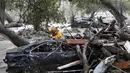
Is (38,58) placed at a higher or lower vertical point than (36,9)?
lower

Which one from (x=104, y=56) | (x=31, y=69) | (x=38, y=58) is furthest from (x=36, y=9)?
(x=104, y=56)

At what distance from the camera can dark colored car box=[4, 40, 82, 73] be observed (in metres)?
11.4

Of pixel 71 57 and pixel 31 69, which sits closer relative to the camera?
pixel 31 69

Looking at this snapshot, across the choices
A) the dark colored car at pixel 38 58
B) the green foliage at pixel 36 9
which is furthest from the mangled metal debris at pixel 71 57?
the green foliage at pixel 36 9

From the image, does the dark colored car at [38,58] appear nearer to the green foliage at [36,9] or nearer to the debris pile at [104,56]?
the debris pile at [104,56]

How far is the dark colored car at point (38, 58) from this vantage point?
11.4 meters

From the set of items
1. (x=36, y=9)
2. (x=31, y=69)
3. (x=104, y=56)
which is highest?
(x=36, y=9)

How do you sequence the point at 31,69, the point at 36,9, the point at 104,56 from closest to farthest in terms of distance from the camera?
the point at 31,69, the point at 104,56, the point at 36,9

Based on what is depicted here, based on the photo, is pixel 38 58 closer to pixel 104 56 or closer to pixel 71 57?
pixel 71 57

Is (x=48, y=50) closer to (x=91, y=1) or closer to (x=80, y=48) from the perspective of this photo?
(x=80, y=48)

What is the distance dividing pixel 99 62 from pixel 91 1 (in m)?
13.8

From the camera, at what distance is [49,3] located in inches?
686

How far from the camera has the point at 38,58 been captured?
37.6 feet

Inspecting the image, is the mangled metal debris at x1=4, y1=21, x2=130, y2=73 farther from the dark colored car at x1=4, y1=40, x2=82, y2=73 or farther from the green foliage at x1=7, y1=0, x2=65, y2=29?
the green foliage at x1=7, y1=0, x2=65, y2=29
